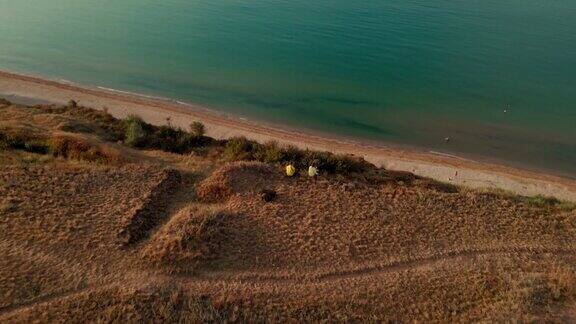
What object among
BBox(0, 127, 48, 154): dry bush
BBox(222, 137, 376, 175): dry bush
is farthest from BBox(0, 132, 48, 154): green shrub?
BBox(222, 137, 376, 175): dry bush

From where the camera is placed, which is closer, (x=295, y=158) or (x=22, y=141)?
(x=295, y=158)

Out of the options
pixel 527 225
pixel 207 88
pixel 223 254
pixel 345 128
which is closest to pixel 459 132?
pixel 345 128

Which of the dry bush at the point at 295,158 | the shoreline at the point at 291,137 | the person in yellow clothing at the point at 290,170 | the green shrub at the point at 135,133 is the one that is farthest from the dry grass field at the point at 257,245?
the shoreline at the point at 291,137

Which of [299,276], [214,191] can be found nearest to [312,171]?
[214,191]

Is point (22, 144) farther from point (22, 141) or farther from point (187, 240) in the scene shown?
point (187, 240)

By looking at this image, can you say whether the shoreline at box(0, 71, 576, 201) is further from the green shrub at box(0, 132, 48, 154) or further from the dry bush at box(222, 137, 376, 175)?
the green shrub at box(0, 132, 48, 154)

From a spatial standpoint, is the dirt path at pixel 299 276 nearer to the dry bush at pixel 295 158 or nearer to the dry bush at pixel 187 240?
the dry bush at pixel 187 240

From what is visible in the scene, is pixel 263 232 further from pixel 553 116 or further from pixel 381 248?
pixel 553 116
